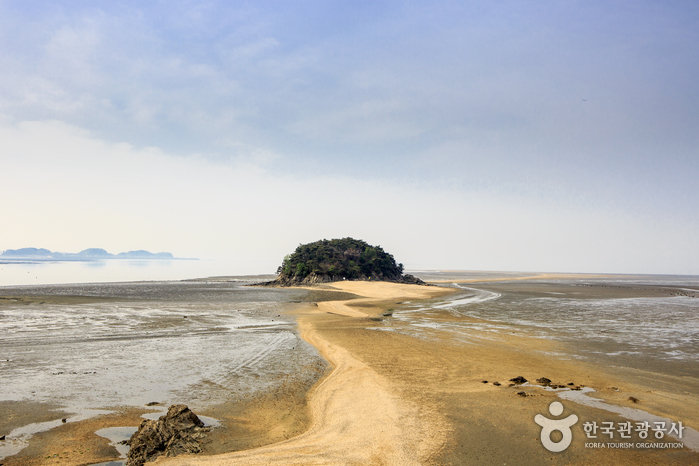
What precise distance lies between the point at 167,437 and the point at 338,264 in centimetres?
5371

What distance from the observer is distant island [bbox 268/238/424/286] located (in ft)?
189

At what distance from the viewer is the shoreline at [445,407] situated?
5.61 m

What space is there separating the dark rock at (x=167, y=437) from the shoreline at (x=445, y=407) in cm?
24

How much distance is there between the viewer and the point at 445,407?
7570 mm

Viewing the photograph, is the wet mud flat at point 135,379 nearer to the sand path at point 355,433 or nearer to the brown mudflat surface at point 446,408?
the sand path at point 355,433

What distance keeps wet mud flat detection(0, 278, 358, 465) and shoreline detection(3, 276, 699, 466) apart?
36 centimetres

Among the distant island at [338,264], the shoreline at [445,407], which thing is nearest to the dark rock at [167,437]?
the shoreline at [445,407]

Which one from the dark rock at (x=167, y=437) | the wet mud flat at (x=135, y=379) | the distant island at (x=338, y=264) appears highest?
the distant island at (x=338, y=264)

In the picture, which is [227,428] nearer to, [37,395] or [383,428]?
[383,428]

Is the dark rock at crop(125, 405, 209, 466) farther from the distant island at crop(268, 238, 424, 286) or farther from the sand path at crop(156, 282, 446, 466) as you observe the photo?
the distant island at crop(268, 238, 424, 286)

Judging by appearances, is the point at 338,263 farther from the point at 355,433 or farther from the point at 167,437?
the point at 167,437

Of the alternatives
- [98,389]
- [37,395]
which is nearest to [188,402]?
[98,389]

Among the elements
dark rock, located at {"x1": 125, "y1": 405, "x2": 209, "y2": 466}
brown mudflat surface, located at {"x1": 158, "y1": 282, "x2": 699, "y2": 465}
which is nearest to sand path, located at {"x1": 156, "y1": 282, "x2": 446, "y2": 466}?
brown mudflat surface, located at {"x1": 158, "y1": 282, "x2": 699, "y2": 465}

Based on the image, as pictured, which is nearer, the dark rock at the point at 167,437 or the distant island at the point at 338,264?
the dark rock at the point at 167,437
